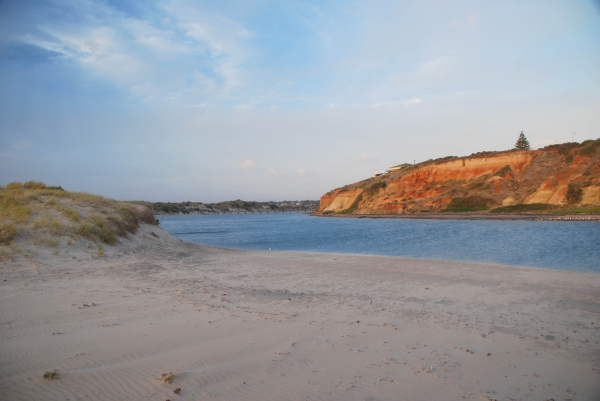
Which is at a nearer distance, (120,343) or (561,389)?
(561,389)

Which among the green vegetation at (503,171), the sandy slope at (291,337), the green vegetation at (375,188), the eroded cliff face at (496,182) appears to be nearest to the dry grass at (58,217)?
the sandy slope at (291,337)

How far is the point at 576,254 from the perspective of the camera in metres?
17.5

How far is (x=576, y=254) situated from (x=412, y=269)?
10.1 metres

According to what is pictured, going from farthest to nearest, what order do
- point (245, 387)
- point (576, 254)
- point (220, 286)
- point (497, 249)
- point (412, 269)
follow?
point (497, 249) → point (576, 254) → point (412, 269) → point (220, 286) → point (245, 387)

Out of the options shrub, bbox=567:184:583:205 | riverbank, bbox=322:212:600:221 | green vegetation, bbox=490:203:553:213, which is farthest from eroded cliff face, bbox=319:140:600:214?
riverbank, bbox=322:212:600:221

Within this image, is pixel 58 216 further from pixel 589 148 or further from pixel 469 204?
pixel 589 148

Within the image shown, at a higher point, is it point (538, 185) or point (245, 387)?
point (538, 185)

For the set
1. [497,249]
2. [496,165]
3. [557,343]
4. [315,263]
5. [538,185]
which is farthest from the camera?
[496,165]

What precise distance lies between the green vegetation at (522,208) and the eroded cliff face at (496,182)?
2.87 ft

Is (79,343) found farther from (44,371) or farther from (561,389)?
(561,389)

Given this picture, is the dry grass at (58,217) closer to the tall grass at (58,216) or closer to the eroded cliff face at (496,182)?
the tall grass at (58,216)

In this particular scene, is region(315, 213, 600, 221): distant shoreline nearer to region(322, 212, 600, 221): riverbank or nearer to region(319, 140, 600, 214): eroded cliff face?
region(322, 212, 600, 221): riverbank

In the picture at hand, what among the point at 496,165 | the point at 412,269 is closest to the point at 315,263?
the point at 412,269

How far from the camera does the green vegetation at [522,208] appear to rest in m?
49.9
